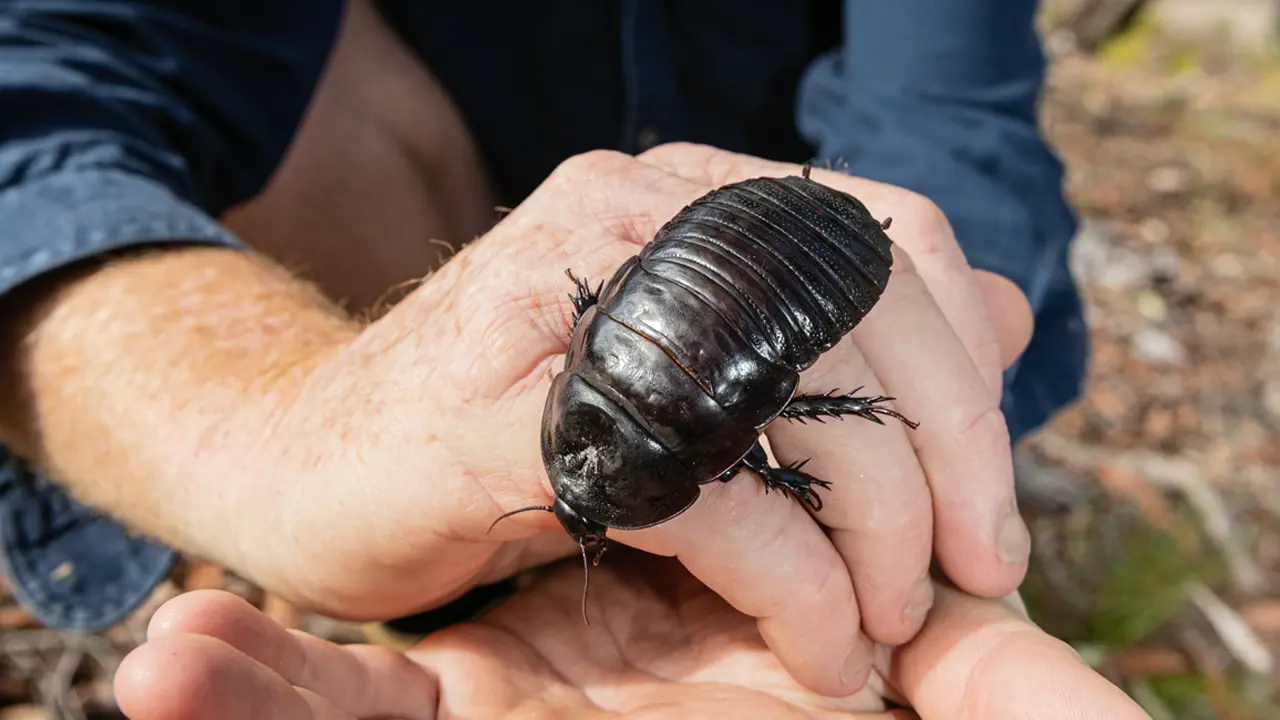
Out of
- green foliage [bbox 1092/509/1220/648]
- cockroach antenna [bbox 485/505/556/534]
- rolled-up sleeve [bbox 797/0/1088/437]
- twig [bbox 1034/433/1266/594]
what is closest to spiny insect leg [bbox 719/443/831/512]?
cockroach antenna [bbox 485/505/556/534]

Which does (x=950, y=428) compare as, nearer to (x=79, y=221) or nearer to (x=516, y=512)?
(x=516, y=512)

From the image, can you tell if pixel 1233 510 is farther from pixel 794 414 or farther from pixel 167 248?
pixel 167 248

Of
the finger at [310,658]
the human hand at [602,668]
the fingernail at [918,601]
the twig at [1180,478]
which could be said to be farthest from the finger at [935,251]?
the twig at [1180,478]

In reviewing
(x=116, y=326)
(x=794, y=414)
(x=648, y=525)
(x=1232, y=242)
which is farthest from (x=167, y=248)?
(x=1232, y=242)

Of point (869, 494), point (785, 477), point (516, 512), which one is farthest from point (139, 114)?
point (869, 494)

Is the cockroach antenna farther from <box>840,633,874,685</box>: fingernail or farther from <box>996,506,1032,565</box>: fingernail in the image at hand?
<box>996,506,1032,565</box>: fingernail

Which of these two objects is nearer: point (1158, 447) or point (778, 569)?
point (778, 569)
